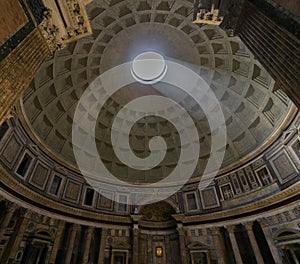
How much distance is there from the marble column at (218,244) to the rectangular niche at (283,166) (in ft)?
18.0

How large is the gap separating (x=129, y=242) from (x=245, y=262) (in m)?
7.81

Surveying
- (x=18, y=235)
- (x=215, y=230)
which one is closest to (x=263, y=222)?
(x=215, y=230)

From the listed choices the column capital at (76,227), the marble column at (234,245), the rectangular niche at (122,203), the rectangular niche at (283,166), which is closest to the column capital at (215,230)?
the marble column at (234,245)

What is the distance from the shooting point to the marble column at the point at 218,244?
40.9 feet

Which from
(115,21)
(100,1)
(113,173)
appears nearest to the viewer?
(100,1)

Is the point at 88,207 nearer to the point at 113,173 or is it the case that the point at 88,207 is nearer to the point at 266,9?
the point at 113,173

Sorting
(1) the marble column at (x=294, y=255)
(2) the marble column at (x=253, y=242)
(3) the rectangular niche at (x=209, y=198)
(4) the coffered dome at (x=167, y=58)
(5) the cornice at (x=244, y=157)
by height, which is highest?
(4) the coffered dome at (x=167, y=58)

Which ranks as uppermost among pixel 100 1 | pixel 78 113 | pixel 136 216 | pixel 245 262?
pixel 100 1

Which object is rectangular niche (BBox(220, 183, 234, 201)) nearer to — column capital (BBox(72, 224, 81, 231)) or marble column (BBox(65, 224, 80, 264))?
column capital (BBox(72, 224, 81, 231))

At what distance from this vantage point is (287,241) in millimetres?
10438

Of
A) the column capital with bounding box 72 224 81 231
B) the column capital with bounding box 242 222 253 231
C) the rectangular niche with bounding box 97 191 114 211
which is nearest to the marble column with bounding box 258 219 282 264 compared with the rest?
the column capital with bounding box 242 222 253 231

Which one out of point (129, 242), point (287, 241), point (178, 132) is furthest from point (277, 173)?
point (129, 242)

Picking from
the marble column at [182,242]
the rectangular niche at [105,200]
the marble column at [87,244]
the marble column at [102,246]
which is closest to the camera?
the marble column at [87,244]

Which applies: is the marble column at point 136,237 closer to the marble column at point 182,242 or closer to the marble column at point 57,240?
the marble column at point 182,242
